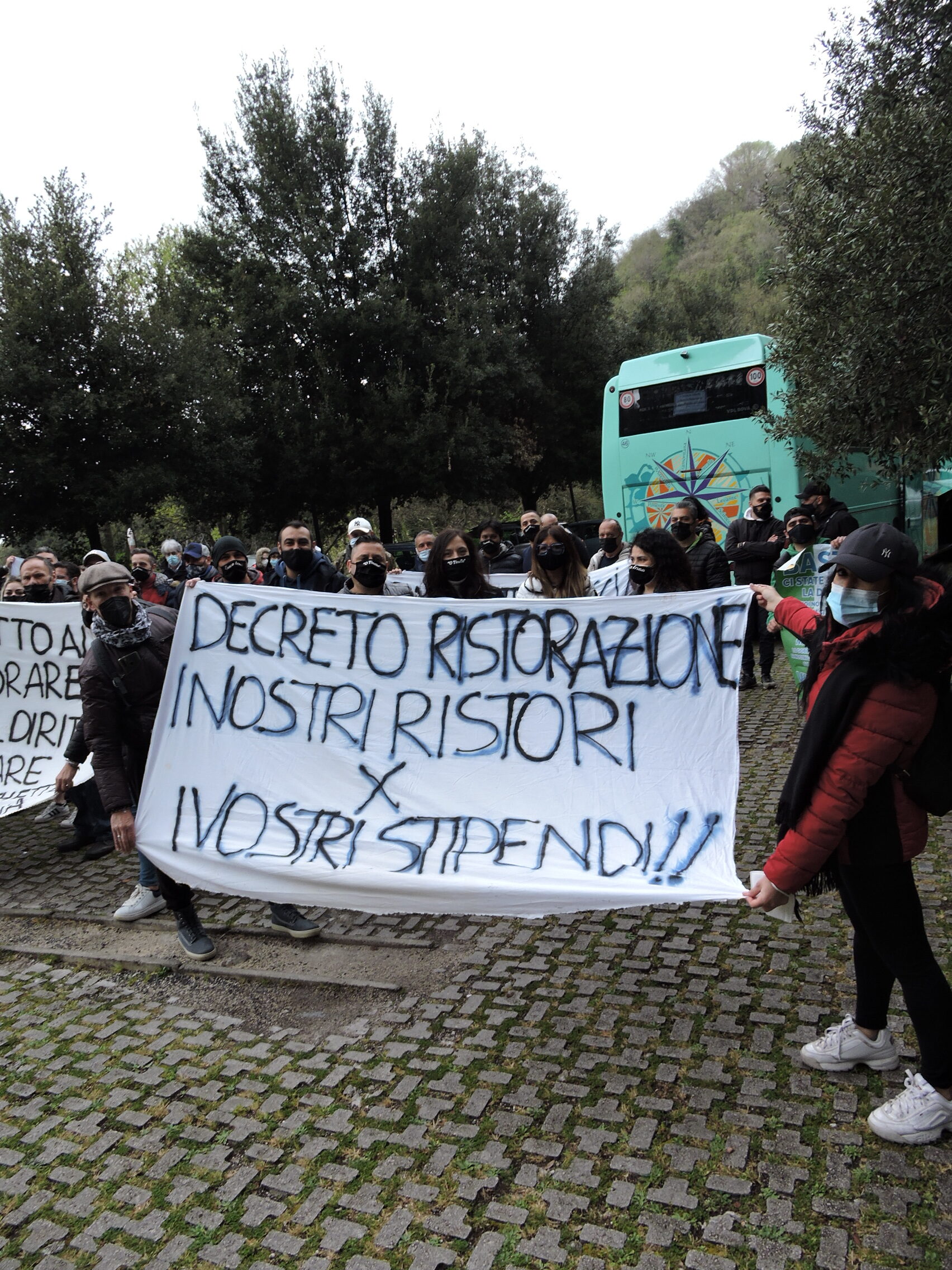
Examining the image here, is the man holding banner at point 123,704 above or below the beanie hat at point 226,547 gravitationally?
below

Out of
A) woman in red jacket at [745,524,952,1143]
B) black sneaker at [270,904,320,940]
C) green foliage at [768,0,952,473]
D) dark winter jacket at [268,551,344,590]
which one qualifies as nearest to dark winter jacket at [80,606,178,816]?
black sneaker at [270,904,320,940]

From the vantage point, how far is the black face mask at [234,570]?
6.50 meters

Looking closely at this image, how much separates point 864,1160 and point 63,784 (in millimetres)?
4285

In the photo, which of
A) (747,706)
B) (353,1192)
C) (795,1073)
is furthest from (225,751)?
(747,706)

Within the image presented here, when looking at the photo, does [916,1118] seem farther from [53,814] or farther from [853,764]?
[53,814]

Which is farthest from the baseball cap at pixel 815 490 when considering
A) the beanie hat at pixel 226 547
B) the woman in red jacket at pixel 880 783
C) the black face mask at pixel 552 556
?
the woman in red jacket at pixel 880 783

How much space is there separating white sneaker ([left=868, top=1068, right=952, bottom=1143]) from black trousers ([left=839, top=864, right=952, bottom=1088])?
0.05 m

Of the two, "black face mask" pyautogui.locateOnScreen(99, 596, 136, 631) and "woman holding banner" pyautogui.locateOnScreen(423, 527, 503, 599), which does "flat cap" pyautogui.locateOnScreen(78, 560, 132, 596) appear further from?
"woman holding banner" pyautogui.locateOnScreen(423, 527, 503, 599)

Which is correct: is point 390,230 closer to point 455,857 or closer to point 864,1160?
point 455,857

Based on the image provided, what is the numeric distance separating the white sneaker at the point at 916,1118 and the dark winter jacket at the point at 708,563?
491 cm

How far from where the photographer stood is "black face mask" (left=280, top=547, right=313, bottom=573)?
559 centimetres

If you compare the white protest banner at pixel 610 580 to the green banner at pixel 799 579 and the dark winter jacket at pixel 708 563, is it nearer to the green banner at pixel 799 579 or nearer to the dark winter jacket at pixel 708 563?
the dark winter jacket at pixel 708 563

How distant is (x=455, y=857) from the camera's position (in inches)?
144

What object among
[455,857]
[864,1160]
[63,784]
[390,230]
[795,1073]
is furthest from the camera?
[390,230]
